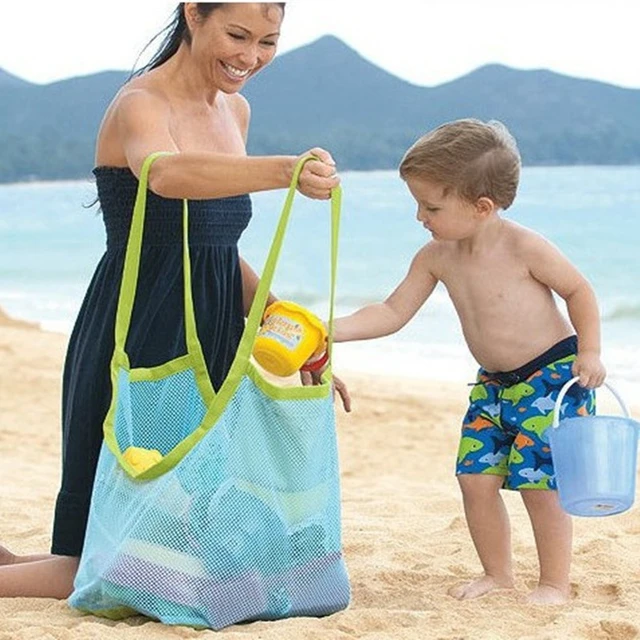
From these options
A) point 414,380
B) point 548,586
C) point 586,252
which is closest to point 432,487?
point 548,586

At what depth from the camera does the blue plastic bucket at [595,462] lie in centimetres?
306

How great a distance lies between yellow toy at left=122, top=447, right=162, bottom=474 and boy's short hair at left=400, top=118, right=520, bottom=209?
2.82 feet

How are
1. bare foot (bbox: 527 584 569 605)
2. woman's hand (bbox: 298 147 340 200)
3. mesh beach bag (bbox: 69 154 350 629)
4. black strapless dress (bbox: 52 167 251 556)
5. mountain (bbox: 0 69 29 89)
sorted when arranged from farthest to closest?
mountain (bbox: 0 69 29 89) < bare foot (bbox: 527 584 569 605) < black strapless dress (bbox: 52 167 251 556) < mesh beach bag (bbox: 69 154 350 629) < woman's hand (bbox: 298 147 340 200)

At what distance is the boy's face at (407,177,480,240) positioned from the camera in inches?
129

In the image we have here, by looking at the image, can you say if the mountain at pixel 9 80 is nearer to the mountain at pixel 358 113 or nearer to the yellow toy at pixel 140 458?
the mountain at pixel 358 113

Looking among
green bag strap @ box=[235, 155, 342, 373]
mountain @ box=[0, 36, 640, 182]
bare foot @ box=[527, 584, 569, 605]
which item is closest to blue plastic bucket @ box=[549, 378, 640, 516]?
bare foot @ box=[527, 584, 569, 605]

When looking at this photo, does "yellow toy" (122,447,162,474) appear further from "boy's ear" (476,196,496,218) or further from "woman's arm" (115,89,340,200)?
"boy's ear" (476,196,496,218)

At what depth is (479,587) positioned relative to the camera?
3.45 m

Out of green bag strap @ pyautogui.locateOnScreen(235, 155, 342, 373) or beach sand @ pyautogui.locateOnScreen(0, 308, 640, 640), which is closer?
green bag strap @ pyautogui.locateOnScreen(235, 155, 342, 373)

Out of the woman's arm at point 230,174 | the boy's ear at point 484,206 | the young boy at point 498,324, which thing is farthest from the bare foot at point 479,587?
the woman's arm at point 230,174

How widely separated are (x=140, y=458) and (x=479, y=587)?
94 cm

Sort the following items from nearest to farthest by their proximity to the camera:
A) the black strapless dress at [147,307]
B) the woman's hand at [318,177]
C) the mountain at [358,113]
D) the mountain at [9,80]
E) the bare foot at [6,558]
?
the woman's hand at [318,177] → the black strapless dress at [147,307] → the bare foot at [6,558] → the mountain at [358,113] → the mountain at [9,80]

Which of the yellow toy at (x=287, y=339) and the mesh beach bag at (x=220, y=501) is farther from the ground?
the yellow toy at (x=287, y=339)

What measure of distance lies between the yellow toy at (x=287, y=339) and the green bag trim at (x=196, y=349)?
0.04 meters
